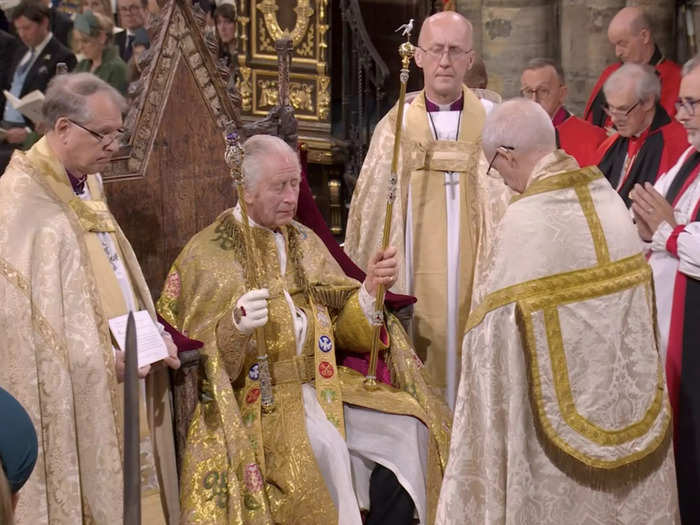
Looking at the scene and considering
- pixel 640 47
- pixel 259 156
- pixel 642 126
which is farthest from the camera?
pixel 640 47

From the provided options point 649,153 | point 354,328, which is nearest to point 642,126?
point 649,153

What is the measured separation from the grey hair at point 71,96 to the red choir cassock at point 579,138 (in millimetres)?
3407

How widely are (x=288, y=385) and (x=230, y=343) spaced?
331 millimetres

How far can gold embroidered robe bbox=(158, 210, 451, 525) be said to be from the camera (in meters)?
4.09

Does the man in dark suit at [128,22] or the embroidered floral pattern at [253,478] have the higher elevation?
the man in dark suit at [128,22]

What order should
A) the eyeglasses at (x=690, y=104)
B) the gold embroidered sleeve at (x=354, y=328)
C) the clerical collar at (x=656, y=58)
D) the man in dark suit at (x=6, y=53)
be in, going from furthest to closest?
the man in dark suit at (x=6, y=53) < the clerical collar at (x=656, y=58) < the gold embroidered sleeve at (x=354, y=328) < the eyeglasses at (x=690, y=104)

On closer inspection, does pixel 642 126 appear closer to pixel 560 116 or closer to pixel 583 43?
pixel 560 116

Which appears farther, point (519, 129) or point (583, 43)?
point (583, 43)

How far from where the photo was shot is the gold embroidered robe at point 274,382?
13.4 ft

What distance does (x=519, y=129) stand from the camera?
3.54m

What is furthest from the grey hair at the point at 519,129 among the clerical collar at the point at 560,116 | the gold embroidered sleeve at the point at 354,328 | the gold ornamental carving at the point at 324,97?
the gold ornamental carving at the point at 324,97

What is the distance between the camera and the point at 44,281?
358cm

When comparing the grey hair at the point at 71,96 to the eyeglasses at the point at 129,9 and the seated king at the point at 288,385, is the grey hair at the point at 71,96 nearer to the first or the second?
the seated king at the point at 288,385

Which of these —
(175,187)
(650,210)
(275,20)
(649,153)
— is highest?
(275,20)
